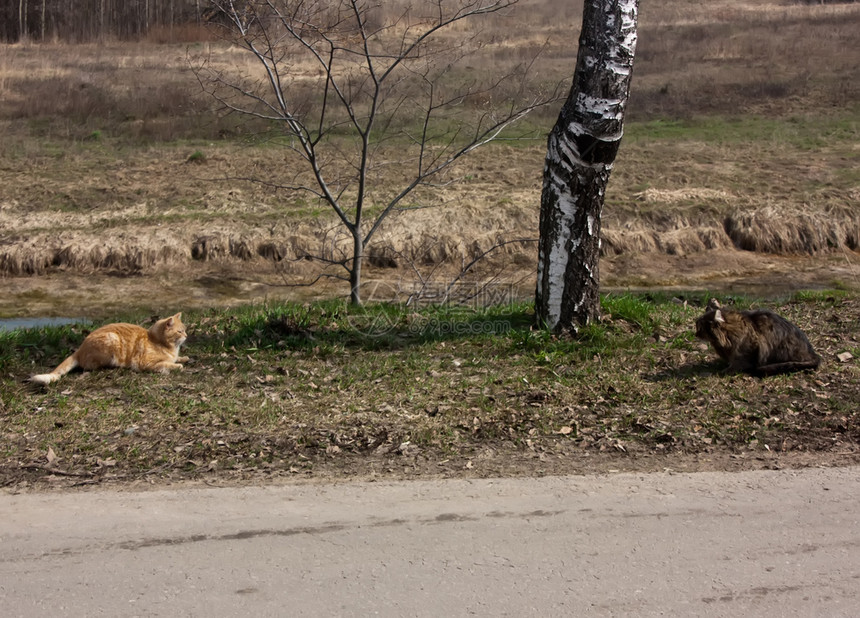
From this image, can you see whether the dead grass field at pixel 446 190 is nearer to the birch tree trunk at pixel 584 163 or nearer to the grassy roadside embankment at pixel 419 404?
the grassy roadside embankment at pixel 419 404

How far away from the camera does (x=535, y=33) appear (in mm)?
30062

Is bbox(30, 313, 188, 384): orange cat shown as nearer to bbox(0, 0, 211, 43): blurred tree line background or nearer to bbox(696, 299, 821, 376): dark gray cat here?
bbox(696, 299, 821, 376): dark gray cat

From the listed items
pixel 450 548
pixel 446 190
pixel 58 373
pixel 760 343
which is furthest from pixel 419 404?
pixel 446 190

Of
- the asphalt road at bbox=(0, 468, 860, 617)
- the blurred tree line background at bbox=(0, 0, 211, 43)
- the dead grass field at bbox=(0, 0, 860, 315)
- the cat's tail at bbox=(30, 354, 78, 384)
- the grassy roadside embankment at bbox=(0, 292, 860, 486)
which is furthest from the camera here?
the blurred tree line background at bbox=(0, 0, 211, 43)

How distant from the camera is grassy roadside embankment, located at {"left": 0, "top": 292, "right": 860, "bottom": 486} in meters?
5.85

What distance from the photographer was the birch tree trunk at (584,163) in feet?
25.1

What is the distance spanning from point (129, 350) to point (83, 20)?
2822 centimetres

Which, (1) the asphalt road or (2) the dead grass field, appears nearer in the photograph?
(1) the asphalt road

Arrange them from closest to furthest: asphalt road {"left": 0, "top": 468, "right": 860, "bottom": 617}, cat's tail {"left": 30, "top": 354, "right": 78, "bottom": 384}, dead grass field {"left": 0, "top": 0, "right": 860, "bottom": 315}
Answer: asphalt road {"left": 0, "top": 468, "right": 860, "bottom": 617}
cat's tail {"left": 30, "top": 354, "right": 78, "bottom": 384}
dead grass field {"left": 0, "top": 0, "right": 860, "bottom": 315}

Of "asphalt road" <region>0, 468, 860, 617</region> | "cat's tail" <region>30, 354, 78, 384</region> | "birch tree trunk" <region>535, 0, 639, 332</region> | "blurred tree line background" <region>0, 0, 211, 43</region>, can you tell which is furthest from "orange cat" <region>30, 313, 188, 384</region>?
"blurred tree line background" <region>0, 0, 211, 43</region>

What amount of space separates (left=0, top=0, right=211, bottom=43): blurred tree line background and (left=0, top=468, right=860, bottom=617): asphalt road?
2531 cm

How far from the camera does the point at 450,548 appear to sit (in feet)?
15.0

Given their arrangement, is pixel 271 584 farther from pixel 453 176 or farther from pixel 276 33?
pixel 453 176

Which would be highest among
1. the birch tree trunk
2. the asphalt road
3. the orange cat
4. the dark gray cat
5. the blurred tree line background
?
the blurred tree line background
